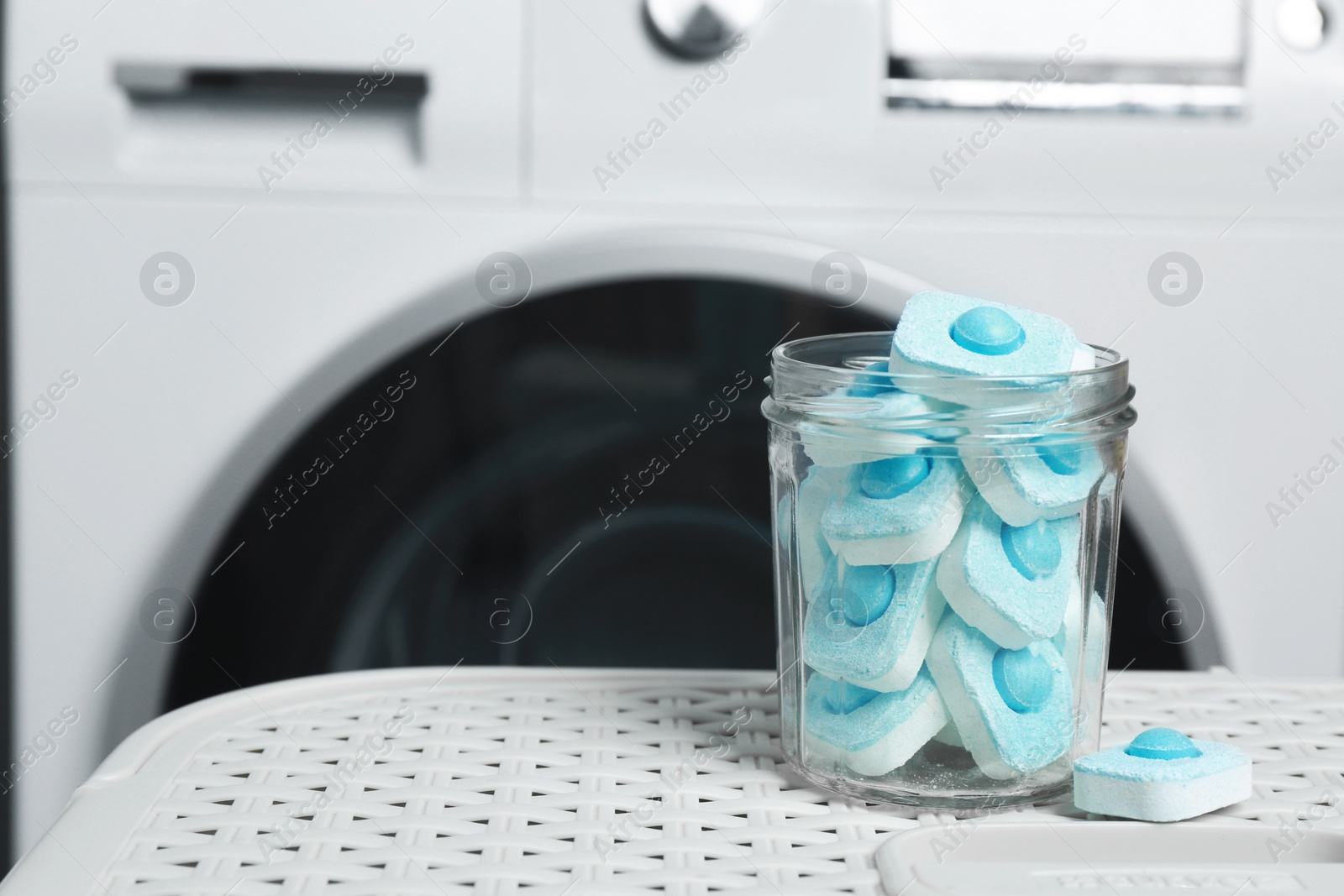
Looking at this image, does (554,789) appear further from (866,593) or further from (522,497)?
(522,497)

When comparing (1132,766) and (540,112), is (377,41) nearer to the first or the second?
(540,112)

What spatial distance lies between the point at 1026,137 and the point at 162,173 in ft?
1.69

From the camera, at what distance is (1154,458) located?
750mm

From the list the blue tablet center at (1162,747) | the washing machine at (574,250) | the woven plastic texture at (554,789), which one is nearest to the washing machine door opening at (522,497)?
the washing machine at (574,250)

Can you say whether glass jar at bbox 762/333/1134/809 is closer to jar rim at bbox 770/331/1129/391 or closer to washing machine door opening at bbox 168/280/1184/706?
jar rim at bbox 770/331/1129/391

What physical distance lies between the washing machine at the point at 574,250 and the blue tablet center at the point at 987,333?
12.1 inches

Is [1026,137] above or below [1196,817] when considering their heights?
above

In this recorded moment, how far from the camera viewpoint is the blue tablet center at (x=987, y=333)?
41cm

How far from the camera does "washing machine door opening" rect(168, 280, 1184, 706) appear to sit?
2.45ft

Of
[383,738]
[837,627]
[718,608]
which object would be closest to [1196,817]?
[837,627]

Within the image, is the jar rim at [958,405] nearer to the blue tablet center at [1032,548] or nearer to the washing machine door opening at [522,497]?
the blue tablet center at [1032,548]

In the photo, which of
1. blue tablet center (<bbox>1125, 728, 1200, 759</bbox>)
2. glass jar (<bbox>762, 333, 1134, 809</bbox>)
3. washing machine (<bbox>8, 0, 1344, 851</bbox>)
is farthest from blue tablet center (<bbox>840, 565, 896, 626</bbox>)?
washing machine (<bbox>8, 0, 1344, 851</bbox>)

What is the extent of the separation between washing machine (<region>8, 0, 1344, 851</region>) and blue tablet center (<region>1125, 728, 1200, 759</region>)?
0.33 meters

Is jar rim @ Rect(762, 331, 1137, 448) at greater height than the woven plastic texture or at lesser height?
greater
